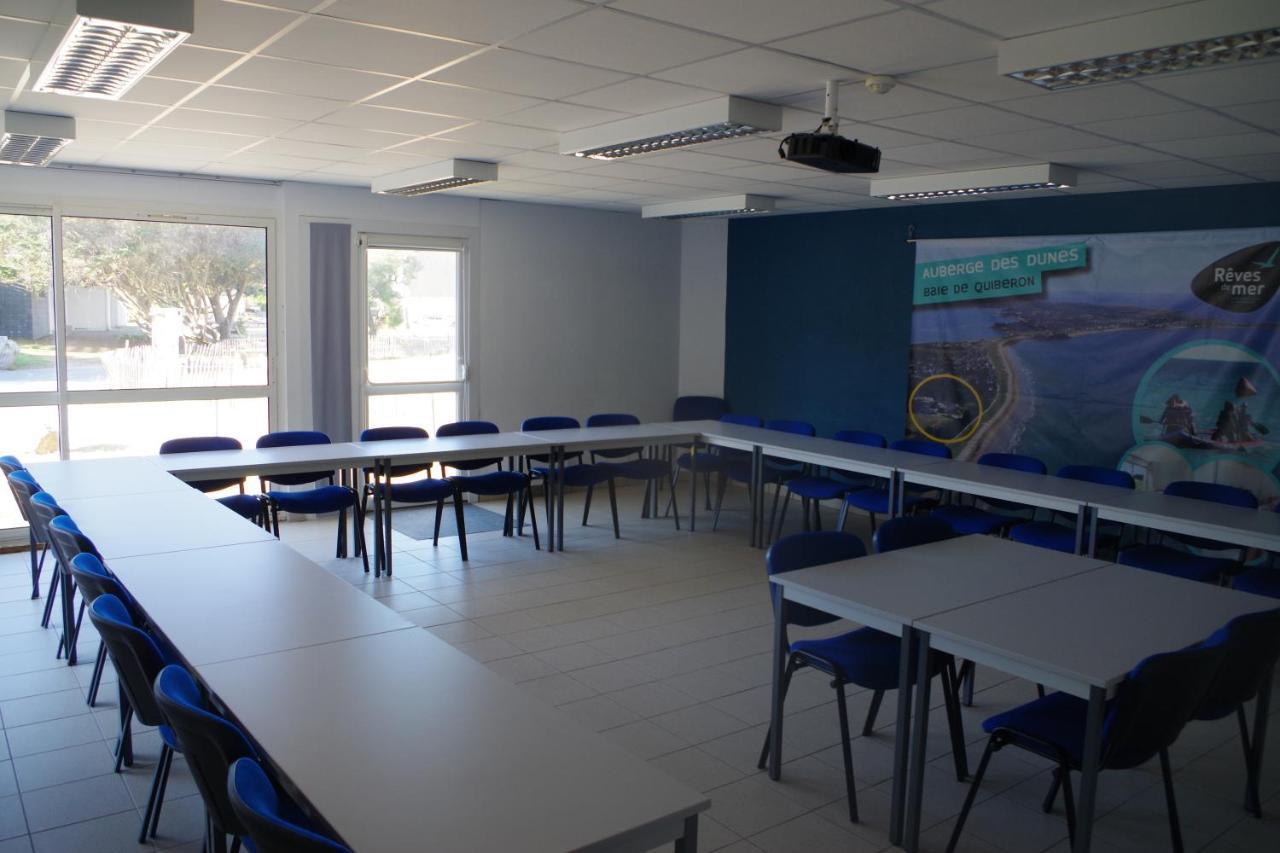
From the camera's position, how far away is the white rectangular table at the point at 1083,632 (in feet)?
8.79

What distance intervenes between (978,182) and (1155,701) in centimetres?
413

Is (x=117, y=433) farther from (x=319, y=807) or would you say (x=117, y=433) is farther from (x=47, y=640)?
(x=319, y=807)

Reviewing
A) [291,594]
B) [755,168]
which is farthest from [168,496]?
[755,168]

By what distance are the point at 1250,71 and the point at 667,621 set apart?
146 inches

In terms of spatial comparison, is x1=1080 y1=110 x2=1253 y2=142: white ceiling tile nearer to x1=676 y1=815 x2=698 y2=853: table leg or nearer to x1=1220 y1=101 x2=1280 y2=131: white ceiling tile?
x1=1220 y1=101 x2=1280 y2=131: white ceiling tile

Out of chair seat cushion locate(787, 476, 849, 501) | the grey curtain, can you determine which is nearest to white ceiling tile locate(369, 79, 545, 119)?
the grey curtain

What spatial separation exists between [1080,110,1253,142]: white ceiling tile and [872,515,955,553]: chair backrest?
2.04m

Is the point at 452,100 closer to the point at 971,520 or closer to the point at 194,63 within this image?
the point at 194,63

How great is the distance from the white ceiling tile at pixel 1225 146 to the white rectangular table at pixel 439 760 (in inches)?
168

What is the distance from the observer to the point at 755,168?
607cm

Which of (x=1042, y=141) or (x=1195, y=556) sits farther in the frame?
(x=1195, y=556)

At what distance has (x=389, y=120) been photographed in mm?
4770

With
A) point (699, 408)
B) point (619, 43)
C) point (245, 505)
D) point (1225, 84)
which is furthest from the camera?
point (699, 408)

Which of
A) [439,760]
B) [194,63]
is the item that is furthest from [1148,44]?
[194,63]
